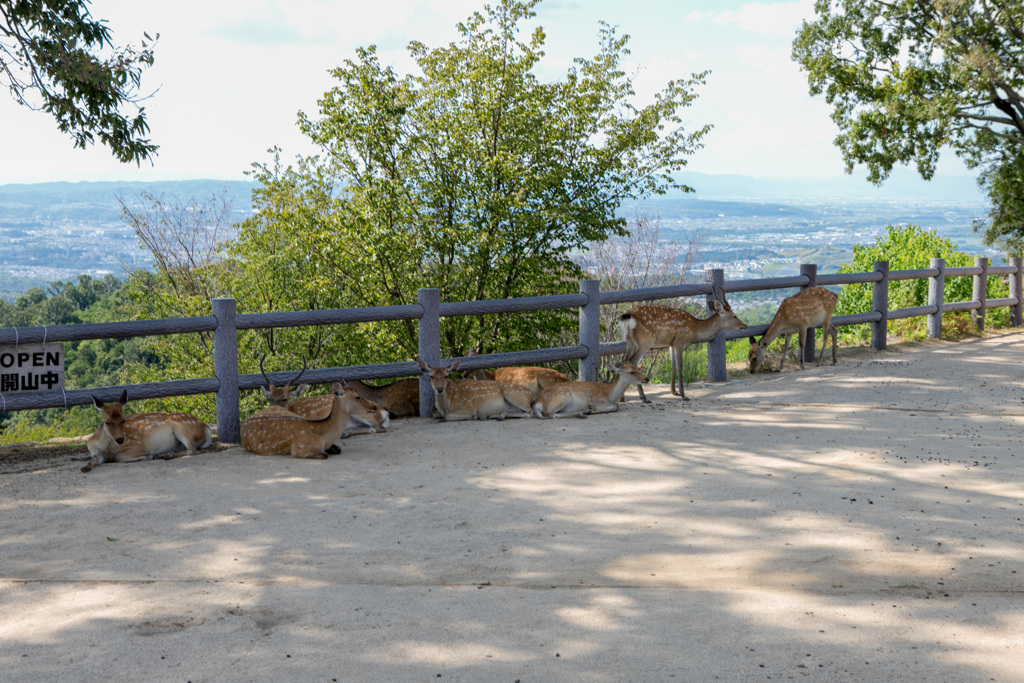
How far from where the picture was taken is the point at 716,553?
15.6ft

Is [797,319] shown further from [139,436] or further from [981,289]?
[139,436]

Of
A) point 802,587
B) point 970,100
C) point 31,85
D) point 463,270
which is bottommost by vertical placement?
point 802,587

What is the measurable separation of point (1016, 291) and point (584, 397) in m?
12.5

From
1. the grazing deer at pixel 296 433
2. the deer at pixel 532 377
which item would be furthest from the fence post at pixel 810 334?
the grazing deer at pixel 296 433

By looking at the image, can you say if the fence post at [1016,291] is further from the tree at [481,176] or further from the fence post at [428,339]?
the fence post at [428,339]

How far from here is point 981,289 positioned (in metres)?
16.3

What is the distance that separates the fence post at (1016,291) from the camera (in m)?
17.2

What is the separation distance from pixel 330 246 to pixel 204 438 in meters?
7.94

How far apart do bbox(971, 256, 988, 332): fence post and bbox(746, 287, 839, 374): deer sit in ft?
18.8

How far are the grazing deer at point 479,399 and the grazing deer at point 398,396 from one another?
1.12 ft

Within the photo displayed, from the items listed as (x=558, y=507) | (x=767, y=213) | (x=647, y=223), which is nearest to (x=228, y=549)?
(x=558, y=507)

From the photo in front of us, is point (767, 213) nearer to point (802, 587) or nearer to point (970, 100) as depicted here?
point (970, 100)

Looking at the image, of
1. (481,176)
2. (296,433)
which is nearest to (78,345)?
(481,176)

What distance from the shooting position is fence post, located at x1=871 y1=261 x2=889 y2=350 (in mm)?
13805
